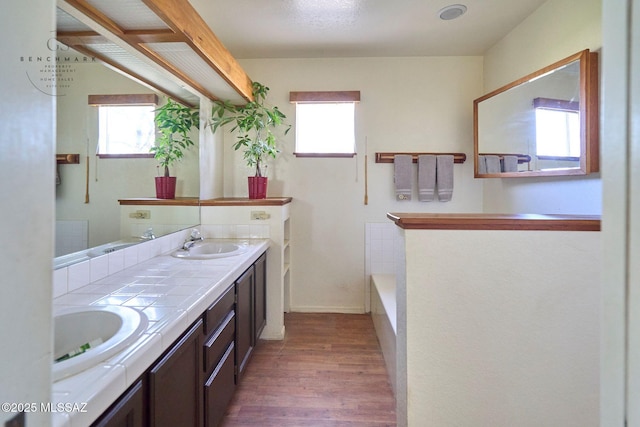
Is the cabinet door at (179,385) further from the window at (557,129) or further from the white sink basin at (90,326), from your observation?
the window at (557,129)

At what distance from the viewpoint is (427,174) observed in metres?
2.91

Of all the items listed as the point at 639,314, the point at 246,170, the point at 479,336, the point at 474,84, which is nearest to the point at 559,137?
the point at 474,84

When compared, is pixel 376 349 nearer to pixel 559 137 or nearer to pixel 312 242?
pixel 312 242

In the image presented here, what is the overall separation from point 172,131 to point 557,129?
8.34 feet

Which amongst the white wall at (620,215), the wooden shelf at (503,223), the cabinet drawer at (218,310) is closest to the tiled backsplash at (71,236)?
the cabinet drawer at (218,310)

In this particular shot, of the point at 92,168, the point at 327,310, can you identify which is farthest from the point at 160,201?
the point at 327,310

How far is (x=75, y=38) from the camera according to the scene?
131 centimetres

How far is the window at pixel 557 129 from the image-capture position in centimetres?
180

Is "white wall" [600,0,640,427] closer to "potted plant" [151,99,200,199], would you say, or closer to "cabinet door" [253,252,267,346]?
"cabinet door" [253,252,267,346]

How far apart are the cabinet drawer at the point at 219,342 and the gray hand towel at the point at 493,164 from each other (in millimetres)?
2386

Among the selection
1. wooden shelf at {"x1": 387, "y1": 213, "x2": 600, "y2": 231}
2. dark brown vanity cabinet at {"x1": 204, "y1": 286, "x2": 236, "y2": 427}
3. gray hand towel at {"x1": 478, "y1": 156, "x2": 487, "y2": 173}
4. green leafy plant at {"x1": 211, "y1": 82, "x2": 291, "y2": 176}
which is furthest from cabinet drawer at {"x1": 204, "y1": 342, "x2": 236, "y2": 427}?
gray hand towel at {"x1": 478, "y1": 156, "x2": 487, "y2": 173}

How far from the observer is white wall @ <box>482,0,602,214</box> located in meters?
1.77

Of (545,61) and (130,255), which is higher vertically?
(545,61)

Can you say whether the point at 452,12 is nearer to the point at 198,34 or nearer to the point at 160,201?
the point at 198,34
